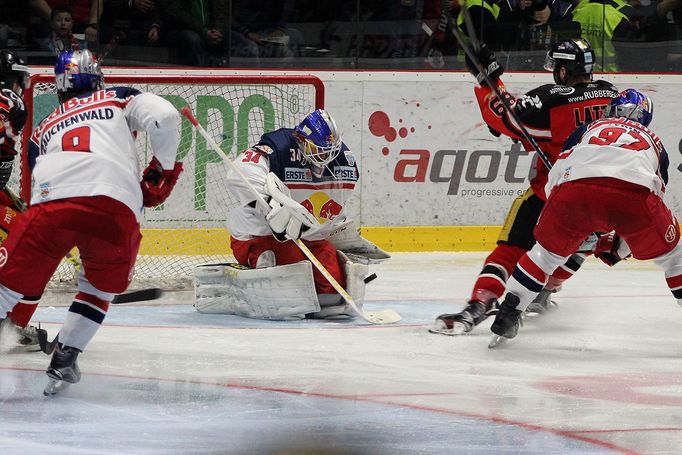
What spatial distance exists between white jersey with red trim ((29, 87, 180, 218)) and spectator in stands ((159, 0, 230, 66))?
11.6ft

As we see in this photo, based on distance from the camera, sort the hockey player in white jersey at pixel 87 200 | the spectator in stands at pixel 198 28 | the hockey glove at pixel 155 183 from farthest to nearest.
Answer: the spectator in stands at pixel 198 28 → the hockey glove at pixel 155 183 → the hockey player in white jersey at pixel 87 200

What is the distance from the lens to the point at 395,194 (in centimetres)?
714

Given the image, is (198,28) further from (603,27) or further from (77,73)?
(77,73)

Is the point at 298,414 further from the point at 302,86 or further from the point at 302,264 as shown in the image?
the point at 302,86

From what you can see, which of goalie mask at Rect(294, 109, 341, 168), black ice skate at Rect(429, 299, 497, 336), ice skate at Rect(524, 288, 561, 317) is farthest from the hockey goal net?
black ice skate at Rect(429, 299, 497, 336)

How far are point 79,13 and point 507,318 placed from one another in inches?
145

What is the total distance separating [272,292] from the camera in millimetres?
4906

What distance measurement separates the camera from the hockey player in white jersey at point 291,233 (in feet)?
15.9

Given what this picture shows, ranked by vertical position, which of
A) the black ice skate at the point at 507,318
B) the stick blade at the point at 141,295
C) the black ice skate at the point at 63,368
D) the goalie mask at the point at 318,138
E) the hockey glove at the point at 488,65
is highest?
the hockey glove at the point at 488,65

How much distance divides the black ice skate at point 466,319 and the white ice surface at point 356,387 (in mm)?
55

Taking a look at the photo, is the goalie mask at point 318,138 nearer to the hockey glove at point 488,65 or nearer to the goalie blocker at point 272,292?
the goalie blocker at point 272,292

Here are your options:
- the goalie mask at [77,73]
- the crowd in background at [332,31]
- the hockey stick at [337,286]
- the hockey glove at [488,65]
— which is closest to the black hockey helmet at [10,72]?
the hockey stick at [337,286]

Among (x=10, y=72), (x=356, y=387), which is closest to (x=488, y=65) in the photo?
(x=356, y=387)

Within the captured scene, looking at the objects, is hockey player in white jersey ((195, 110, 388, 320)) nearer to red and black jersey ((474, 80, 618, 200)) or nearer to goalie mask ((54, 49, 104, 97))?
red and black jersey ((474, 80, 618, 200))
